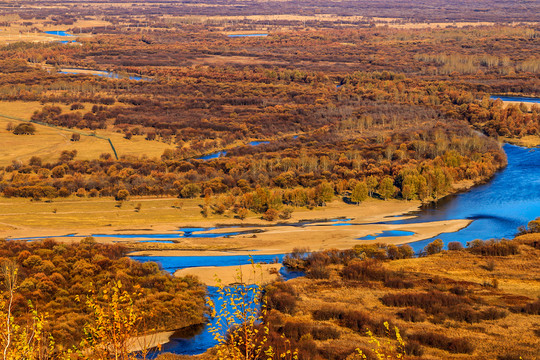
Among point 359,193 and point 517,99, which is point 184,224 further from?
point 517,99

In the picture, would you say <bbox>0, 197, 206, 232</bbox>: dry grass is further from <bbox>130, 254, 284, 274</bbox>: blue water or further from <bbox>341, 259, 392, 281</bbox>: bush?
<bbox>341, 259, 392, 281</bbox>: bush

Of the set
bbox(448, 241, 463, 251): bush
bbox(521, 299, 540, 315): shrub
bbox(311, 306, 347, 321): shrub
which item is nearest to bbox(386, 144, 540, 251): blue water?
bbox(448, 241, 463, 251): bush

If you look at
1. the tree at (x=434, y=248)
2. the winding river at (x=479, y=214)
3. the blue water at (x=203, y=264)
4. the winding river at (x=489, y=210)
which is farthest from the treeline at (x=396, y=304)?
the winding river at (x=489, y=210)

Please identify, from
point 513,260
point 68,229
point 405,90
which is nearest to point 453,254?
point 513,260

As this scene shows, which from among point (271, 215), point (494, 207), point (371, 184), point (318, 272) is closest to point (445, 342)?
point (318, 272)

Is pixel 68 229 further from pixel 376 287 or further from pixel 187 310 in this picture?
pixel 376 287
